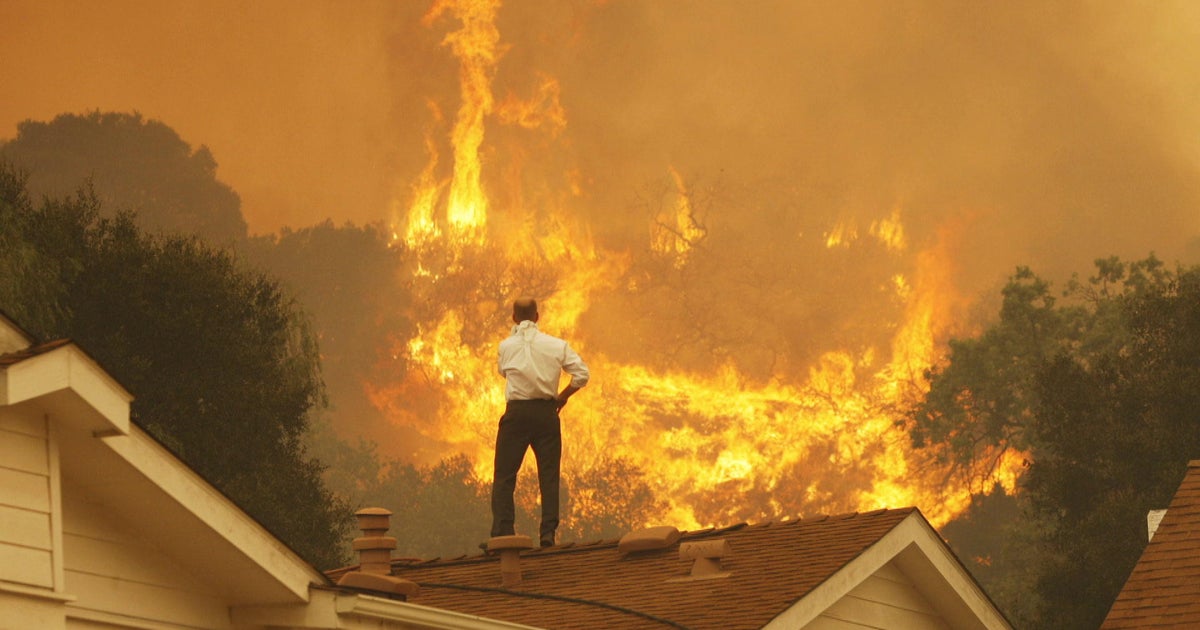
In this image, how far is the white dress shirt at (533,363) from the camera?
1594cm

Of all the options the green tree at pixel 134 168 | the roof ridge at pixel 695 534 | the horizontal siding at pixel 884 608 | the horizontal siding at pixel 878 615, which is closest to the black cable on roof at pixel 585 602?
the roof ridge at pixel 695 534

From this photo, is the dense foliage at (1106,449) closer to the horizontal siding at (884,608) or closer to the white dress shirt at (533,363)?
the horizontal siding at (884,608)

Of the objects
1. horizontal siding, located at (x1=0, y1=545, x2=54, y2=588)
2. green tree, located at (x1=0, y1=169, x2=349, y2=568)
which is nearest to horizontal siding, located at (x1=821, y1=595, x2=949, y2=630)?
horizontal siding, located at (x1=0, y1=545, x2=54, y2=588)

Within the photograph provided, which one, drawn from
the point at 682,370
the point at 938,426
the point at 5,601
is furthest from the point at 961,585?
the point at 682,370

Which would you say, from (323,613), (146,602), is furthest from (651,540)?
(146,602)

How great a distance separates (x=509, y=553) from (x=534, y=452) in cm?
142

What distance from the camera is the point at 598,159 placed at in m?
102

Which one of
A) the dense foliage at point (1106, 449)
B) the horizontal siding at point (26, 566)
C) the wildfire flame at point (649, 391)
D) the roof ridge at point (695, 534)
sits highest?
the wildfire flame at point (649, 391)

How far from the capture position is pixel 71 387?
8.80 meters

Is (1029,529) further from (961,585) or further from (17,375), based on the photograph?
(17,375)

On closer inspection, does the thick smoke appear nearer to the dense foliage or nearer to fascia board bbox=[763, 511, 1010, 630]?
the dense foliage

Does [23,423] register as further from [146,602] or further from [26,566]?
[146,602]

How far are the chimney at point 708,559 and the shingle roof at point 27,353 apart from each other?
657 cm

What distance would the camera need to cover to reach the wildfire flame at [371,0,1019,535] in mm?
81562
